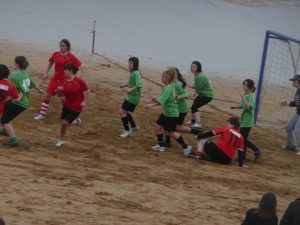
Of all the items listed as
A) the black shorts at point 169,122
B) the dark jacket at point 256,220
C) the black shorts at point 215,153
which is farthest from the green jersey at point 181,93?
the dark jacket at point 256,220

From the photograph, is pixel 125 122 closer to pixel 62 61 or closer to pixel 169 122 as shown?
pixel 169 122

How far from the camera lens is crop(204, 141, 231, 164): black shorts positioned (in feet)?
35.8

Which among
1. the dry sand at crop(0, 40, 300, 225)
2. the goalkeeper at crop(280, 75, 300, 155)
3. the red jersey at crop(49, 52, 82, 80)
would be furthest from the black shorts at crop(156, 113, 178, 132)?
the goalkeeper at crop(280, 75, 300, 155)

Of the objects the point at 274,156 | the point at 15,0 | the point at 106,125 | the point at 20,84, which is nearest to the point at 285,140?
the point at 274,156

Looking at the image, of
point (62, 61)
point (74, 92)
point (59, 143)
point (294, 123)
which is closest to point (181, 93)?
point (74, 92)

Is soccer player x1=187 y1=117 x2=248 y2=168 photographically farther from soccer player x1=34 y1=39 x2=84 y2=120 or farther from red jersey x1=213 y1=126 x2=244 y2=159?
soccer player x1=34 y1=39 x2=84 y2=120

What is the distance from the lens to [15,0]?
3083 cm

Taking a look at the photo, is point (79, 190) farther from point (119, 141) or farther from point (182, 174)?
point (119, 141)

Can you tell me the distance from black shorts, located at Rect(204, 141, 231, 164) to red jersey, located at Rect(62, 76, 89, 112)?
2.44 m

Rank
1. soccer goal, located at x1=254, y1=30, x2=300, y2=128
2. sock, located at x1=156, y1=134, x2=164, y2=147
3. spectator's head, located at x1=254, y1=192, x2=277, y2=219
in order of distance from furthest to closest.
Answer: soccer goal, located at x1=254, y1=30, x2=300, y2=128
sock, located at x1=156, y1=134, x2=164, y2=147
spectator's head, located at x1=254, y1=192, x2=277, y2=219

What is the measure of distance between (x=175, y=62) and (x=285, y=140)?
1011cm

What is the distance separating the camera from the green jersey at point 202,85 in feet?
43.3

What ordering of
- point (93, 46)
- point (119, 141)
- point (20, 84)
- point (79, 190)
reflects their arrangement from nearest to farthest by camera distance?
point (79, 190)
point (20, 84)
point (119, 141)
point (93, 46)

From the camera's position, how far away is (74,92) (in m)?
10.5
